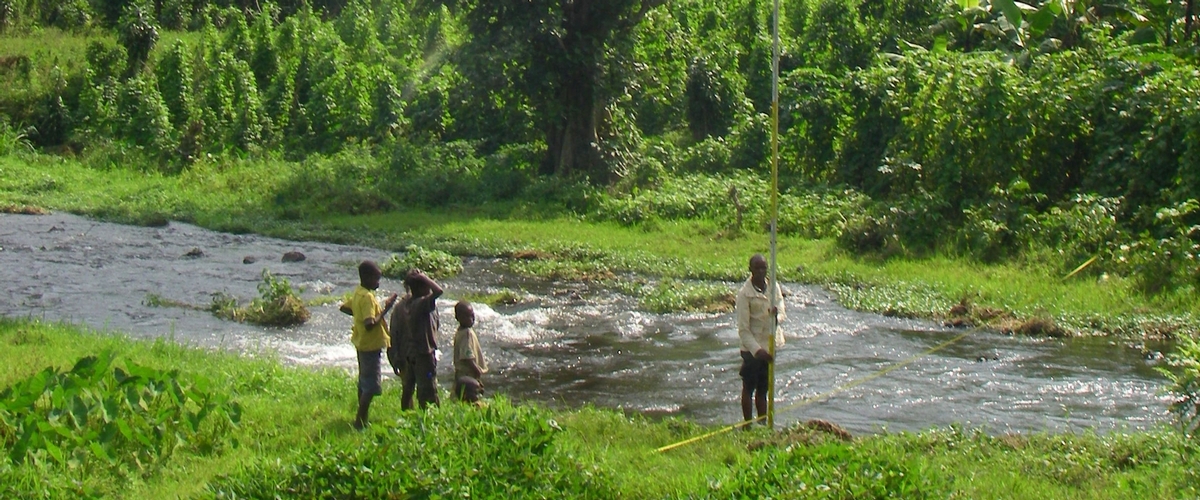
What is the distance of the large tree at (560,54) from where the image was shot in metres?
26.5

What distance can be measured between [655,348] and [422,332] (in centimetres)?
513

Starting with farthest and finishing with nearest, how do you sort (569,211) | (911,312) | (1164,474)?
(569,211)
(911,312)
(1164,474)

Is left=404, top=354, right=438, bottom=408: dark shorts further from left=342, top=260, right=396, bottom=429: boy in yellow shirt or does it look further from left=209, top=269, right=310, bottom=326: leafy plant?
left=209, top=269, right=310, bottom=326: leafy plant

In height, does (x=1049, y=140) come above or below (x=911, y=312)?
above

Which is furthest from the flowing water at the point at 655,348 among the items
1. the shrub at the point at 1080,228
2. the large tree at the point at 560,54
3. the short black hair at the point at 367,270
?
the large tree at the point at 560,54

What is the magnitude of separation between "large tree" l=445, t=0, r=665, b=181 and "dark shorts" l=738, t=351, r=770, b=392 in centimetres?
1734

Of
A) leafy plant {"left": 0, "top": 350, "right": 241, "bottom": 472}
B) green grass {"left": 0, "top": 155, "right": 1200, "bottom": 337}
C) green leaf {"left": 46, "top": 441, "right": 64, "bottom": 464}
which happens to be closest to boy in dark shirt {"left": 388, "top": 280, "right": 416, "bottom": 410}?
leafy plant {"left": 0, "top": 350, "right": 241, "bottom": 472}

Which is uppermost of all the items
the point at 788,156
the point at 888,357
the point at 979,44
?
the point at 979,44

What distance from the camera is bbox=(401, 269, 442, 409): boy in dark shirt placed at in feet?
29.8

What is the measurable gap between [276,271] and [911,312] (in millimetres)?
9608

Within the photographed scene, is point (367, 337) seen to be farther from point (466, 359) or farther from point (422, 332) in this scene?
point (466, 359)

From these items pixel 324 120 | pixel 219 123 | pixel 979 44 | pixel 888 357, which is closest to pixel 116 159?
pixel 219 123

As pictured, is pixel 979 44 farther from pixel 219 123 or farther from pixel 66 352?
pixel 66 352

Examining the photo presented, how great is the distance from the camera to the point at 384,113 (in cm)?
3478
